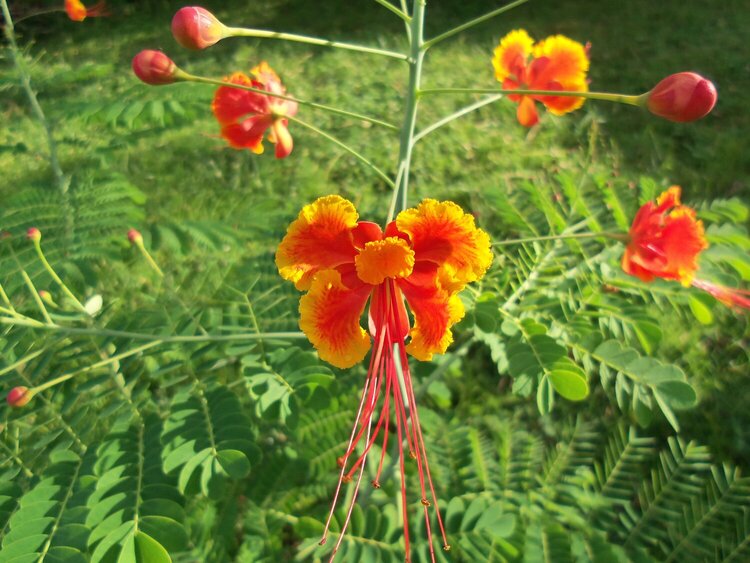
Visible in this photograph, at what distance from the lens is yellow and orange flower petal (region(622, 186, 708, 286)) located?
121cm

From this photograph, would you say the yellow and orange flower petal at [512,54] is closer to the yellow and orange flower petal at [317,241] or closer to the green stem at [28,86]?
the yellow and orange flower petal at [317,241]

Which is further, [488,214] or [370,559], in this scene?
[488,214]

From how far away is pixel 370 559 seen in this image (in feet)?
4.15

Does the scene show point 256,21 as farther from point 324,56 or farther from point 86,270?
point 86,270

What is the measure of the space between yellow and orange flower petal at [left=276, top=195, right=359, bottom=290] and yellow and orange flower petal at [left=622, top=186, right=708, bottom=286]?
0.59 meters

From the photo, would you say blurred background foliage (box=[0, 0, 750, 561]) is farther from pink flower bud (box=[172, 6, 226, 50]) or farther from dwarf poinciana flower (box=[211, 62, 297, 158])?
pink flower bud (box=[172, 6, 226, 50])

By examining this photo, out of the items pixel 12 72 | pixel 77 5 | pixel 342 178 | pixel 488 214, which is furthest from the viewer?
pixel 342 178

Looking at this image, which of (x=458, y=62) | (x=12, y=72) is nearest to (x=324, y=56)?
(x=458, y=62)

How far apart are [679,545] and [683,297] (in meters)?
0.55

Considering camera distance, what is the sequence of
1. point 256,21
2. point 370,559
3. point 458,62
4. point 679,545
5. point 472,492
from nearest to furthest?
point 370,559 < point 679,545 < point 472,492 < point 458,62 < point 256,21

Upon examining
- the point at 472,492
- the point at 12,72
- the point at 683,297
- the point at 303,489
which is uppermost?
the point at 12,72

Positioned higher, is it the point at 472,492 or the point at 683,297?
the point at 683,297

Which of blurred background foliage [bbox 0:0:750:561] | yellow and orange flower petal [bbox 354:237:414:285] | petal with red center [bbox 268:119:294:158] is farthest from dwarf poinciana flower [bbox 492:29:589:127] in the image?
yellow and orange flower petal [bbox 354:237:414:285]

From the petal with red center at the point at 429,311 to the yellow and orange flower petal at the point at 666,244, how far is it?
0.44 metres
